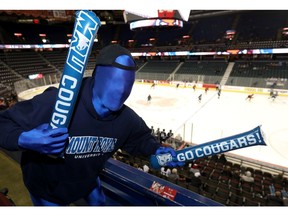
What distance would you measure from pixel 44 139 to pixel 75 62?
1.86 feet

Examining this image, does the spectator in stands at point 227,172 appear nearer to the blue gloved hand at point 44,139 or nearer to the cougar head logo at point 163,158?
the cougar head logo at point 163,158

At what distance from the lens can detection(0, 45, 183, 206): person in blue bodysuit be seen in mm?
1402

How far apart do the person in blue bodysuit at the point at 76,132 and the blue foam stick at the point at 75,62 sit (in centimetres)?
12

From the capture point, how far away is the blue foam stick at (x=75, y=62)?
4.18 feet

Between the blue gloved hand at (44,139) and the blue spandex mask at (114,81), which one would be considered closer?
the blue gloved hand at (44,139)

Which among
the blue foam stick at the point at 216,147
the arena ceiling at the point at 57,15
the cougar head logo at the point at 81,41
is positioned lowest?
the blue foam stick at the point at 216,147

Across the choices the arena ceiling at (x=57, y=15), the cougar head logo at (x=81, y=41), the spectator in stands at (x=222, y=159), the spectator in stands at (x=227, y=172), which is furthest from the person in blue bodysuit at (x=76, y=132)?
the arena ceiling at (x=57, y=15)

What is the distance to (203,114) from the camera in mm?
16578

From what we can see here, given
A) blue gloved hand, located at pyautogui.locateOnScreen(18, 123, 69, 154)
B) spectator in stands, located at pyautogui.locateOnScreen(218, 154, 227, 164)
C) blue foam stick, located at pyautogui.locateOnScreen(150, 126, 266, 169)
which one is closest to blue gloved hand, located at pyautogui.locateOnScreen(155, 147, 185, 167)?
blue foam stick, located at pyautogui.locateOnScreen(150, 126, 266, 169)

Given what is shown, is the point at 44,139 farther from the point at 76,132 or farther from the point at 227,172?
the point at 227,172
